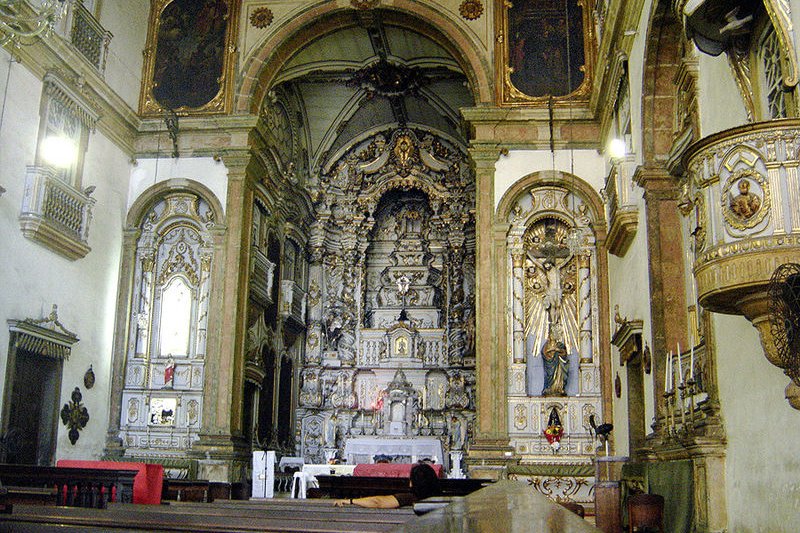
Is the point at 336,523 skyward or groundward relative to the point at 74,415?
groundward

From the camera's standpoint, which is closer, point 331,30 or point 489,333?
point 489,333

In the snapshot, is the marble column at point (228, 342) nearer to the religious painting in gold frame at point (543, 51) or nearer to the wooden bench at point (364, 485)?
the wooden bench at point (364, 485)

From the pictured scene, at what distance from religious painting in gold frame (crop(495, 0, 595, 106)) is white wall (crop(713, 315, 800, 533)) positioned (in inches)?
344

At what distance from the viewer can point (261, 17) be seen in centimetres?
1706

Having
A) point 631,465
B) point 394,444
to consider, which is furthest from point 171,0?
point 631,465

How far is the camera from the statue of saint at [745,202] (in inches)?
225

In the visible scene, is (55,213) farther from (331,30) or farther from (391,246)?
(391,246)

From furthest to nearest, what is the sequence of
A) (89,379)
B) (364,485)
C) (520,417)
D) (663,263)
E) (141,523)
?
(520,417), (89,379), (364,485), (663,263), (141,523)

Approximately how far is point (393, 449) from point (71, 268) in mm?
7846

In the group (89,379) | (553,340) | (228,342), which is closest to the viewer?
(89,379)

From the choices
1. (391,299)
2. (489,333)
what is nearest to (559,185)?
(489,333)

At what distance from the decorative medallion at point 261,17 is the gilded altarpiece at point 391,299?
19.5ft

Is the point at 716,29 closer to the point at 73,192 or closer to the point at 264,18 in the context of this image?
the point at 73,192

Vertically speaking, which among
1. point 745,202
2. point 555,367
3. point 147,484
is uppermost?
point 745,202
